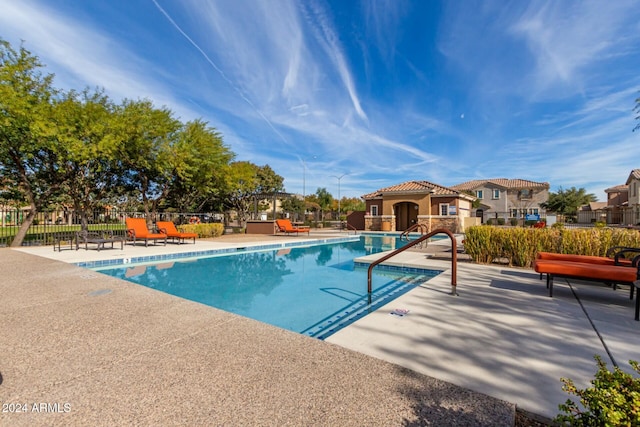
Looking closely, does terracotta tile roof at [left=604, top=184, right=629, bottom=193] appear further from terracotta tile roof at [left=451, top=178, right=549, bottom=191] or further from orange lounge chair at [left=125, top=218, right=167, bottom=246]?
orange lounge chair at [left=125, top=218, right=167, bottom=246]

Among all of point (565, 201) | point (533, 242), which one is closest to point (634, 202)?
point (565, 201)

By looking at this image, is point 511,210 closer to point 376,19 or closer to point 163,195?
point 376,19

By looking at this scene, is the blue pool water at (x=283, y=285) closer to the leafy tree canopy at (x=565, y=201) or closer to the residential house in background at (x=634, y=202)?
the residential house in background at (x=634, y=202)

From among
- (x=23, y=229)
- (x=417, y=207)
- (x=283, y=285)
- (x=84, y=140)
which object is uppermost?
(x=84, y=140)

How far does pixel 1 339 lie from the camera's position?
308 cm

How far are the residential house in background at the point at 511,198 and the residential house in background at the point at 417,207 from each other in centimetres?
A: 1989

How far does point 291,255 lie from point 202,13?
11.0m

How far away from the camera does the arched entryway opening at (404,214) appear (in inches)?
1062

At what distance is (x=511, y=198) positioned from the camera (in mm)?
44812

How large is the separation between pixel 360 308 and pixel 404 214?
75.8 feet

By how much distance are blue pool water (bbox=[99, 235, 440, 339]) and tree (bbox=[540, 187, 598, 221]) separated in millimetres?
46820

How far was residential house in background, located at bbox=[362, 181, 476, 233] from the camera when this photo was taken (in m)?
24.0

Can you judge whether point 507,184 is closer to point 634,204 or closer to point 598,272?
point 634,204

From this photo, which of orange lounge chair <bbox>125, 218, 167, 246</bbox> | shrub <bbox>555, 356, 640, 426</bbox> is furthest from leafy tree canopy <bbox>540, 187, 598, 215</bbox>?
shrub <bbox>555, 356, 640, 426</bbox>
